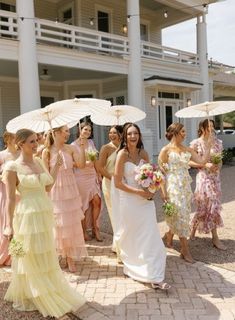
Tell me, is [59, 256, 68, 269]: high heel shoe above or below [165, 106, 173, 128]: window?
below

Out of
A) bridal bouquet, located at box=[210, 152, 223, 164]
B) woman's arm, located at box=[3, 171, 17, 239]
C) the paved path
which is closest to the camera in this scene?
woman's arm, located at box=[3, 171, 17, 239]

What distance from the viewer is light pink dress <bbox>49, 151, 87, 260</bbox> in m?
4.99

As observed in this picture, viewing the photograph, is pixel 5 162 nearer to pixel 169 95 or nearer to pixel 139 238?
pixel 139 238

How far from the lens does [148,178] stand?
14.2ft

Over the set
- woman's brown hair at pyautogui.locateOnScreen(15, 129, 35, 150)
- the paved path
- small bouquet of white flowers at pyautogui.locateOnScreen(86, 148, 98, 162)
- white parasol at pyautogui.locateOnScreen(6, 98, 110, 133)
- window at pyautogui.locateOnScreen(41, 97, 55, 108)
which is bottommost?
the paved path

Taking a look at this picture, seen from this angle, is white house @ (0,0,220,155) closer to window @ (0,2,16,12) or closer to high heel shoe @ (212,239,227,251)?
window @ (0,2,16,12)

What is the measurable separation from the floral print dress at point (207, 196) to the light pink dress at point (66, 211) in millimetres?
2022

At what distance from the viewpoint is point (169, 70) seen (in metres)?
17.2

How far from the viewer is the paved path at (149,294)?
3.85 metres

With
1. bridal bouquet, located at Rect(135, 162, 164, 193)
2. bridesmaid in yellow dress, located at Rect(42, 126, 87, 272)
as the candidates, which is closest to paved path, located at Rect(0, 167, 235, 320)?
bridesmaid in yellow dress, located at Rect(42, 126, 87, 272)

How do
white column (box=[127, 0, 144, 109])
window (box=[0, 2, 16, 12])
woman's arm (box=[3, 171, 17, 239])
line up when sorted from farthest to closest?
window (box=[0, 2, 16, 12]), white column (box=[127, 0, 144, 109]), woman's arm (box=[3, 171, 17, 239])

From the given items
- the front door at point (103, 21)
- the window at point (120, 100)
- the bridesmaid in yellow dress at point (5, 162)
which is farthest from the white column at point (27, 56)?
the front door at point (103, 21)

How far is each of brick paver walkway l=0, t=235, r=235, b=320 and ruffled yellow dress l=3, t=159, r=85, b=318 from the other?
196 mm

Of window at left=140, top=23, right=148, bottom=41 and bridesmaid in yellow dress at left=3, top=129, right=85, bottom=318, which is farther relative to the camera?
window at left=140, top=23, right=148, bottom=41
